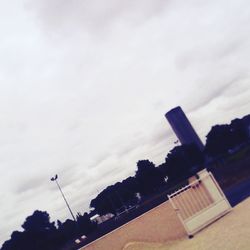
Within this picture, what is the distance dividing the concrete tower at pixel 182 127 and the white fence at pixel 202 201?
4297 inches

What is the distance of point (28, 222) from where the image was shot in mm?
81188

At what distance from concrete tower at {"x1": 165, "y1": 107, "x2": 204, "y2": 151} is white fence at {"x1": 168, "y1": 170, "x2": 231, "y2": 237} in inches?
4297

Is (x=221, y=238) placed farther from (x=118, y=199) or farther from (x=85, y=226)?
(x=118, y=199)

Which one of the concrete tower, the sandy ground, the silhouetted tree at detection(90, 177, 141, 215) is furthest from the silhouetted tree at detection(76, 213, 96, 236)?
the concrete tower

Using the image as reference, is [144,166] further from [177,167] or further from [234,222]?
[234,222]

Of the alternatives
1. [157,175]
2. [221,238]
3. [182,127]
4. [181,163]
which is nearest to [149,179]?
[157,175]

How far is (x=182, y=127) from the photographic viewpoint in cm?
12769

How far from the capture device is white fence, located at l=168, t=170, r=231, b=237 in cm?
1581

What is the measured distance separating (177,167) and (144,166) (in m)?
9.13

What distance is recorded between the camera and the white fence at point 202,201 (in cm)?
1581

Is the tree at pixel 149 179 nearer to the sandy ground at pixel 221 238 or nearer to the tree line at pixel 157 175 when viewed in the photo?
the tree line at pixel 157 175

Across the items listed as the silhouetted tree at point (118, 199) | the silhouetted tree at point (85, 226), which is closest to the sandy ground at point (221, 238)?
the silhouetted tree at point (85, 226)

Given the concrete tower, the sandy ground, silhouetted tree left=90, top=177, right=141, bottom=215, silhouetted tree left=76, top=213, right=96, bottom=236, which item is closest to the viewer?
the sandy ground

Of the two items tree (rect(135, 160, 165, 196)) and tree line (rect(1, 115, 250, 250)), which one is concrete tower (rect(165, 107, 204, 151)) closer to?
tree line (rect(1, 115, 250, 250))
